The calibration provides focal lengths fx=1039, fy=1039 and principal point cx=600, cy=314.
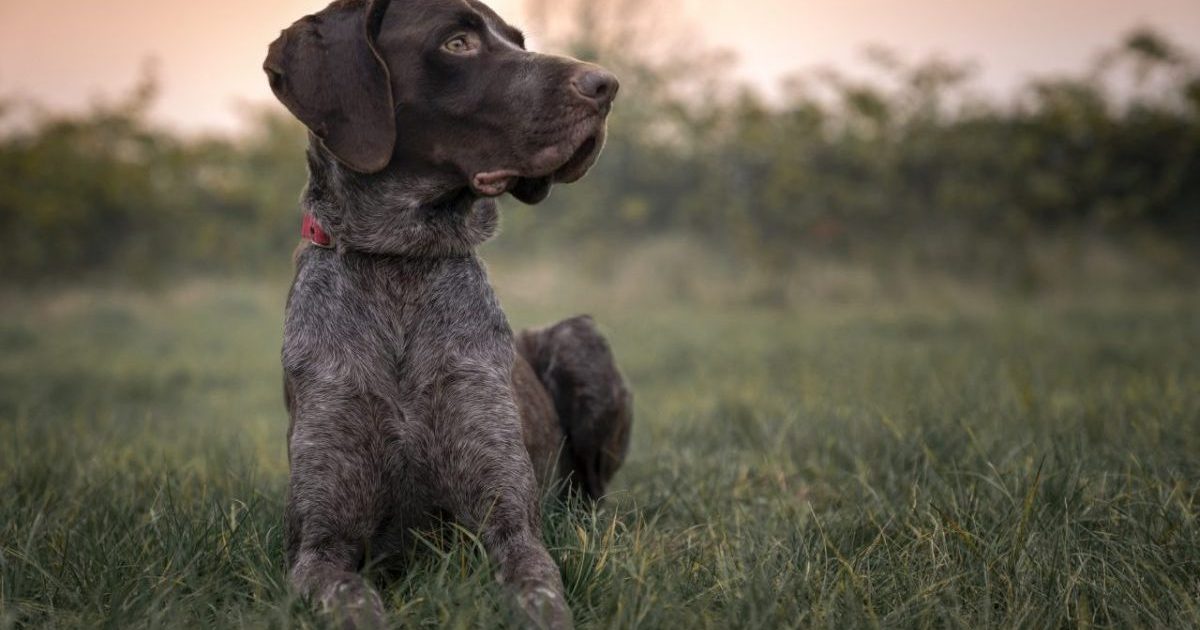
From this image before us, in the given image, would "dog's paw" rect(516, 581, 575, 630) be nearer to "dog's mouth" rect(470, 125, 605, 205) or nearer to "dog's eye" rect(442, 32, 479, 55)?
"dog's mouth" rect(470, 125, 605, 205)

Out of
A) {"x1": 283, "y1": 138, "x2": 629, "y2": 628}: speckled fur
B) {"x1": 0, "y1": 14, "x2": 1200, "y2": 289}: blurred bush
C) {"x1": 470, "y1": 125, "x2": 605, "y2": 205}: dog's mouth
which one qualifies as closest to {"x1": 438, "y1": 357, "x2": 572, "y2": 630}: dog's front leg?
{"x1": 283, "y1": 138, "x2": 629, "y2": 628}: speckled fur

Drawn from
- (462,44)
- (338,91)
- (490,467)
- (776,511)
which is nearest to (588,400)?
(776,511)

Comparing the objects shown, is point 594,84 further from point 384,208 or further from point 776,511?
point 776,511

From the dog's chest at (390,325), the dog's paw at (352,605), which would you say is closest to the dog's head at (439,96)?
the dog's chest at (390,325)

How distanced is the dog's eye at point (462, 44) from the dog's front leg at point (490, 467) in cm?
101

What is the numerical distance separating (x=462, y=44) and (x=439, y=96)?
0.19 m

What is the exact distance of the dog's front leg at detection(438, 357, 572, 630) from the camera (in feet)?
10.1

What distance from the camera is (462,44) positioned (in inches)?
131

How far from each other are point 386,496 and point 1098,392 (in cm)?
493

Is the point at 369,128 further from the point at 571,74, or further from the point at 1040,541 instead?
the point at 1040,541

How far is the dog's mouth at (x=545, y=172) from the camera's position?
3.19 meters

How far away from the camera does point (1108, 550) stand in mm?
3230

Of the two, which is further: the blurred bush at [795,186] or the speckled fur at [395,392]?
the blurred bush at [795,186]

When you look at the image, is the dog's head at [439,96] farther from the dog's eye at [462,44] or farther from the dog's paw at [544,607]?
the dog's paw at [544,607]
